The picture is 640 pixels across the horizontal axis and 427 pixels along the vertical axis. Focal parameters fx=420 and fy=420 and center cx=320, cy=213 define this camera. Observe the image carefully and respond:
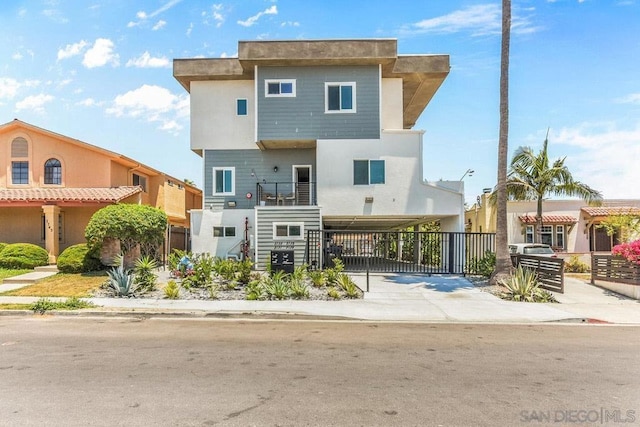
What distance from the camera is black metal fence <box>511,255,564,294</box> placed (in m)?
13.6

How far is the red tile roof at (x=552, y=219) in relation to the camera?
2759 cm

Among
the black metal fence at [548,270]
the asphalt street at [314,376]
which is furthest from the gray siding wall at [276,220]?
the asphalt street at [314,376]

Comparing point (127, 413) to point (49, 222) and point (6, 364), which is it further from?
point (49, 222)

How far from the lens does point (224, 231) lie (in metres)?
20.2

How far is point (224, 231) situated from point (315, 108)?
24.0ft

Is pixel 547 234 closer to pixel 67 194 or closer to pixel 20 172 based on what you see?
pixel 67 194

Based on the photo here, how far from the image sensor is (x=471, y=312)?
10.9 metres

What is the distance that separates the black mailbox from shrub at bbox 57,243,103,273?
7968 millimetres

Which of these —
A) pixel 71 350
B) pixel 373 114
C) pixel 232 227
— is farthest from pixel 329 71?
pixel 71 350

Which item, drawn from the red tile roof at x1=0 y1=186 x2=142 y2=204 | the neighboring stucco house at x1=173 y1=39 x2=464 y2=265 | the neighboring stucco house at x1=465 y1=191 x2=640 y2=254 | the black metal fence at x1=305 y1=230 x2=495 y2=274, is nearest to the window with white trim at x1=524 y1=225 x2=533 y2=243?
the neighboring stucco house at x1=465 y1=191 x2=640 y2=254

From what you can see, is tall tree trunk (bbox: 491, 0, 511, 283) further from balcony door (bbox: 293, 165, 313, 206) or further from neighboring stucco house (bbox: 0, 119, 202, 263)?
neighboring stucco house (bbox: 0, 119, 202, 263)

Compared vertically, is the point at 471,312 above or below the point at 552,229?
below

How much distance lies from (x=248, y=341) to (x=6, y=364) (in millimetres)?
3693

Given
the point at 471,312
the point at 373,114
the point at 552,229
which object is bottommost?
the point at 471,312
